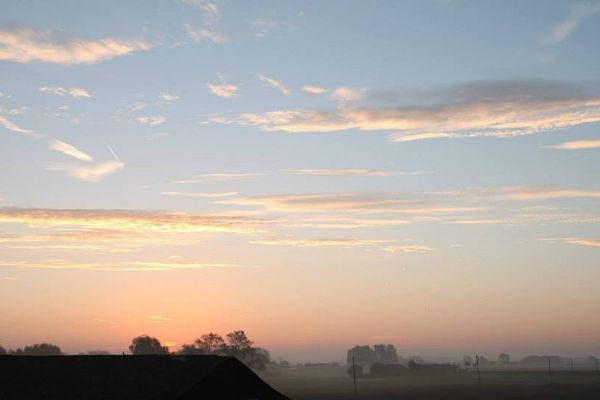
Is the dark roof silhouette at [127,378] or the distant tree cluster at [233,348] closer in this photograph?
the dark roof silhouette at [127,378]

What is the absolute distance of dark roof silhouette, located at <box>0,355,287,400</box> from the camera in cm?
4238

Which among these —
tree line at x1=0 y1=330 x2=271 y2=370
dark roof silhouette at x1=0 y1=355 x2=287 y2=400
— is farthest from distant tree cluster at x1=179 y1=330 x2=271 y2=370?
dark roof silhouette at x1=0 y1=355 x2=287 y2=400

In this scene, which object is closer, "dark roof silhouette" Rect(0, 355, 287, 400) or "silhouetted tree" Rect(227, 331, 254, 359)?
"dark roof silhouette" Rect(0, 355, 287, 400)

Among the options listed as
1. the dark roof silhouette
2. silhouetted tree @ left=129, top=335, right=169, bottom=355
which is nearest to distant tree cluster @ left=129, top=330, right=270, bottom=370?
silhouetted tree @ left=129, top=335, right=169, bottom=355

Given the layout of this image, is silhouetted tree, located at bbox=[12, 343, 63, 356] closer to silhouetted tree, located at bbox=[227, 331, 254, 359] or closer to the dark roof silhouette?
silhouetted tree, located at bbox=[227, 331, 254, 359]

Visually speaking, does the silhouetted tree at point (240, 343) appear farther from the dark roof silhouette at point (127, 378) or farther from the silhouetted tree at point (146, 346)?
the dark roof silhouette at point (127, 378)

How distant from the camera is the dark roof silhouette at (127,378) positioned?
139 ft

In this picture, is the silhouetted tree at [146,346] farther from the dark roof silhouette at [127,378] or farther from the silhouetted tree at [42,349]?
the dark roof silhouette at [127,378]

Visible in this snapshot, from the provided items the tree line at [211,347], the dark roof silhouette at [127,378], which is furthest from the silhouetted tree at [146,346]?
the dark roof silhouette at [127,378]

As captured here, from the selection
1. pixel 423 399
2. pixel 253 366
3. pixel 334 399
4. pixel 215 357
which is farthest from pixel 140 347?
pixel 215 357

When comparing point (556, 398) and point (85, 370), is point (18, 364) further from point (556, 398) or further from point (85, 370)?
point (556, 398)

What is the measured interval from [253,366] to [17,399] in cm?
15102

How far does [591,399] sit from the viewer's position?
90188mm

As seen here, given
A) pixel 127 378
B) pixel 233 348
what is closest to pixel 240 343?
pixel 233 348
